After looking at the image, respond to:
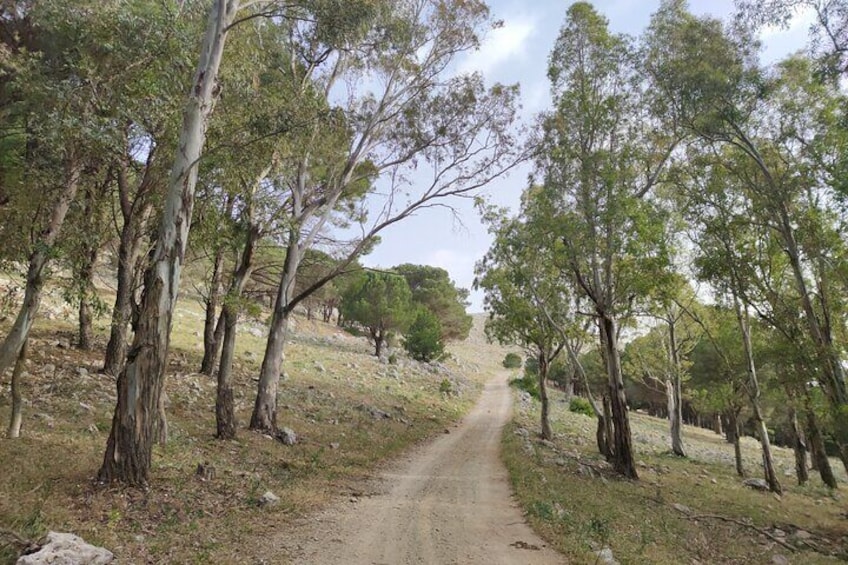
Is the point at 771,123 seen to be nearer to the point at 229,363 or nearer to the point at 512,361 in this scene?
the point at 229,363

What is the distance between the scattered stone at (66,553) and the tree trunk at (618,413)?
47.9 ft

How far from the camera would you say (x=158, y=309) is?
767 cm

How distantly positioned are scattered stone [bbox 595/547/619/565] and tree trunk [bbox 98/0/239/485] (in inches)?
272

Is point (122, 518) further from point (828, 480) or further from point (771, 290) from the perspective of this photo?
point (828, 480)

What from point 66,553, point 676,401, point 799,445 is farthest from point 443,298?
point 66,553

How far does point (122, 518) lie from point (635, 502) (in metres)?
11.8

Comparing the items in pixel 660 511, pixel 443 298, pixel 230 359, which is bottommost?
pixel 660 511

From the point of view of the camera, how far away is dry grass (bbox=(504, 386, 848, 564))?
8516 millimetres

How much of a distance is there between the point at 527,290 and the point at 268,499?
1696cm

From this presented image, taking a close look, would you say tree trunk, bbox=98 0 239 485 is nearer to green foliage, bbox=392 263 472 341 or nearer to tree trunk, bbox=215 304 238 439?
tree trunk, bbox=215 304 238 439

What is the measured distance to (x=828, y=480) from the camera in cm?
2153

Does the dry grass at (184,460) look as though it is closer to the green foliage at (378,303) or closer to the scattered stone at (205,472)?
the scattered stone at (205,472)

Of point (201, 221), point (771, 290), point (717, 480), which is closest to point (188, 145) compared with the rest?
point (201, 221)

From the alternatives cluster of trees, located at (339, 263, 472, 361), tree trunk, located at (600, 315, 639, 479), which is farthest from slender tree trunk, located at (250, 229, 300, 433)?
cluster of trees, located at (339, 263, 472, 361)
